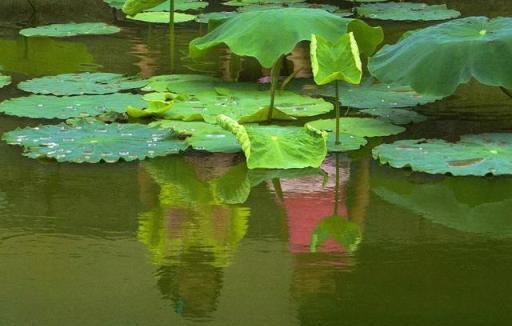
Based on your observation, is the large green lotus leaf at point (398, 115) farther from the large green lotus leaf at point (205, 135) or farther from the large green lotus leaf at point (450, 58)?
the large green lotus leaf at point (205, 135)

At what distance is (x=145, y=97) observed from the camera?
3.97 metres

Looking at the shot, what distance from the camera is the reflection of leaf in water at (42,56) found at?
4.67 m

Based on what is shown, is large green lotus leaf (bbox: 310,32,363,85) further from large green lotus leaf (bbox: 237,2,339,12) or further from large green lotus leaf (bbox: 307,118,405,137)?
large green lotus leaf (bbox: 237,2,339,12)

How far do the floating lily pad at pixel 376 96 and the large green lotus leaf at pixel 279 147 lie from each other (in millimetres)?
706

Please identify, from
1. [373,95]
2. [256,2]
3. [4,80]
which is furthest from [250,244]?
[256,2]

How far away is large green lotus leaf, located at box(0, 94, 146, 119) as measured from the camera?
3746mm

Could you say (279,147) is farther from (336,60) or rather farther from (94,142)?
(94,142)

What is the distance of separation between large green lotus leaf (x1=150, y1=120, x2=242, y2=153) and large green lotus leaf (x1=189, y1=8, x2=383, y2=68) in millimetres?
302

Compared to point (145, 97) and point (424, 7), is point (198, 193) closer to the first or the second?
point (145, 97)

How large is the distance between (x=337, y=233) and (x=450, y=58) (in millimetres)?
Result: 1008

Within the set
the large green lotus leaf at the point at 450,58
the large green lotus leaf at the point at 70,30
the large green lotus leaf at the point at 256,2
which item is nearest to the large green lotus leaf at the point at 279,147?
the large green lotus leaf at the point at 450,58

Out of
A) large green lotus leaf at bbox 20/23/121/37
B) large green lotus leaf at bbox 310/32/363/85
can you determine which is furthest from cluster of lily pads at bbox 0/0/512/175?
large green lotus leaf at bbox 20/23/121/37

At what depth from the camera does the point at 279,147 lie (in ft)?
10.5

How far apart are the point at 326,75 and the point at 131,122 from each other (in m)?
0.78
